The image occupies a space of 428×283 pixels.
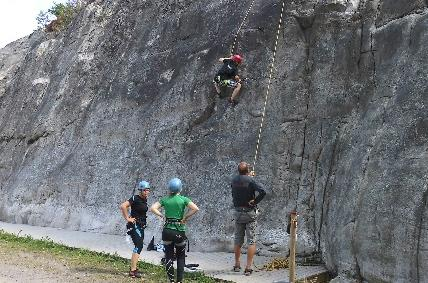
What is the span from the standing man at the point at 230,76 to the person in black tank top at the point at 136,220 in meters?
5.06

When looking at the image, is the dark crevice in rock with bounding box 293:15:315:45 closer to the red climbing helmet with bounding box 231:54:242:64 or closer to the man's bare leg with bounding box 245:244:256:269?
the red climbing helmet with bounding box 231:54:242:64

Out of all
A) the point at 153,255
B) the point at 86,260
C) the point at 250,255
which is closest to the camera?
the point at 250,255

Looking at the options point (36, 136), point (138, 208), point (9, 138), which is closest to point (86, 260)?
point (138, 208)

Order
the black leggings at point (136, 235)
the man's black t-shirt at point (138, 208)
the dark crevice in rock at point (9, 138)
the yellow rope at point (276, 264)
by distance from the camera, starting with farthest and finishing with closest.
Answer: the dark crevice in rock at point (9, 138) < the yellow rope at point (276, 264) < the man's black t-shirt at point (138, 208) < the black leggings at point (136, 235)

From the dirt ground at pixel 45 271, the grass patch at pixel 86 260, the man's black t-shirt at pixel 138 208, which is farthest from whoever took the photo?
the man's black t-shirt at pixel 138 208

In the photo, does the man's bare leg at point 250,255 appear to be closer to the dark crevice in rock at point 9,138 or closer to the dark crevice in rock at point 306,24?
the dark crevice in rock at point 306,24

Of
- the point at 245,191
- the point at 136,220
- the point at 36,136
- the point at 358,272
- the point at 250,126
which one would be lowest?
the point at 358,272

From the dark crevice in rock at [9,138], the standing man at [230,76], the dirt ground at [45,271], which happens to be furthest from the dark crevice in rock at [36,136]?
the dirt ground at [45,271]

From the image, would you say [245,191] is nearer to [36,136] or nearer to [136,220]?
[136,220]

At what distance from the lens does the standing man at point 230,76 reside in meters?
14.2

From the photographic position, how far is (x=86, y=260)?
11.5 m

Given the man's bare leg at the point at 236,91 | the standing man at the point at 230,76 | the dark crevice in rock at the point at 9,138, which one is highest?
the standing man at the point at 230,76

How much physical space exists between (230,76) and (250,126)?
5.59ft

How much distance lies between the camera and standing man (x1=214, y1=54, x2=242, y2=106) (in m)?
14.2
